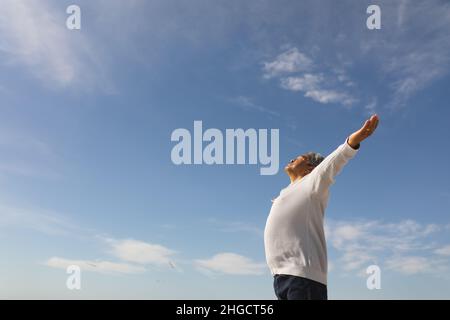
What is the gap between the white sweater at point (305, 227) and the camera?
553 centimetres

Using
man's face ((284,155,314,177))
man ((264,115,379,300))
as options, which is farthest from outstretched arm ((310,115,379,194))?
man's face ((284,155,314,177))

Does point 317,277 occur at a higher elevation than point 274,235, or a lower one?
lower

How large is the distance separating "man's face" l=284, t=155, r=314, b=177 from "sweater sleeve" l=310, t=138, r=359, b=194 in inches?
18.6

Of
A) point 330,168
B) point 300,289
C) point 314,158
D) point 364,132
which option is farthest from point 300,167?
point 300,289

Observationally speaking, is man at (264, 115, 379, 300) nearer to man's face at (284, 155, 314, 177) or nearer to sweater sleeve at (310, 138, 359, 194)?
sweater sleeve at (310, 138, 359, 194)

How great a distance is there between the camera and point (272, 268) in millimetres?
5789

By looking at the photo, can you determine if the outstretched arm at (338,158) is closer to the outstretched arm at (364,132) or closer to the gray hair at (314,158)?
the outstretched arm at (364,132)

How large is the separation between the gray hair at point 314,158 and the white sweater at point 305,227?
1.52 feet

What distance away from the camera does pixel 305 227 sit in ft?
18.6

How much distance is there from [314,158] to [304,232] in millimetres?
1109

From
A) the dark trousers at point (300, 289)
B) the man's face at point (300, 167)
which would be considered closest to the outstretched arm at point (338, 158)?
the man's face at point (300, 167)
